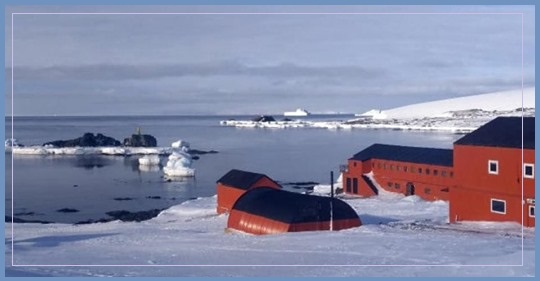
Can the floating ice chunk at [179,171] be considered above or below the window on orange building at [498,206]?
above

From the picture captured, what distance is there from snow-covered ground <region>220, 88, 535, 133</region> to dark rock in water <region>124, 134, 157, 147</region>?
1.26 m

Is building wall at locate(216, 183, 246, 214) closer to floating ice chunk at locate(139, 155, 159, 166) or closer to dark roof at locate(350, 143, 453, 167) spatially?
floating ice chunk at locate(139, 155, 159, 166)

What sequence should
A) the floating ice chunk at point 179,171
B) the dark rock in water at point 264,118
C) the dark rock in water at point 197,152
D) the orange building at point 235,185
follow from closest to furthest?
1. the dark rock in water at point 264,118
2. the dark rock in water at point 197,152
3. the floating ice chunk at point 179,171
4. the orange building at point 235,185

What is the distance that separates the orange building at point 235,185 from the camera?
12328 millimetres

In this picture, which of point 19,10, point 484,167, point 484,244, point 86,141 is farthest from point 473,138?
point 19,10

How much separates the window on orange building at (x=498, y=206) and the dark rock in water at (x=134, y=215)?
18.6 ft

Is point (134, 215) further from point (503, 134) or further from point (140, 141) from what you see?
point (503, 134)

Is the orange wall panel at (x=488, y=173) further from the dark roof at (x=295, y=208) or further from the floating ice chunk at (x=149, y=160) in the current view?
the floating ice chunk at (x=149, y=160)

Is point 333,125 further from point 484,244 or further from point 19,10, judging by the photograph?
point 19,10

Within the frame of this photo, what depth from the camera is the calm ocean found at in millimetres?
9336

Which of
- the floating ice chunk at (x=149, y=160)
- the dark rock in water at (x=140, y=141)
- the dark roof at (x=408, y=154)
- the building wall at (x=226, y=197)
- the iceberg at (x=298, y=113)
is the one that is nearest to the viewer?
the iceberg at (x=298, y=113)

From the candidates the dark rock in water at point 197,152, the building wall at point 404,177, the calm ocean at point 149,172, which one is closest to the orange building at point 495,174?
the calm ocean at point 149,172

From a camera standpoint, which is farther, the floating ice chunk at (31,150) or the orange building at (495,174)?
the orange building at (495,174)

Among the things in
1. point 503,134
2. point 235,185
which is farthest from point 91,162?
point 503,134
